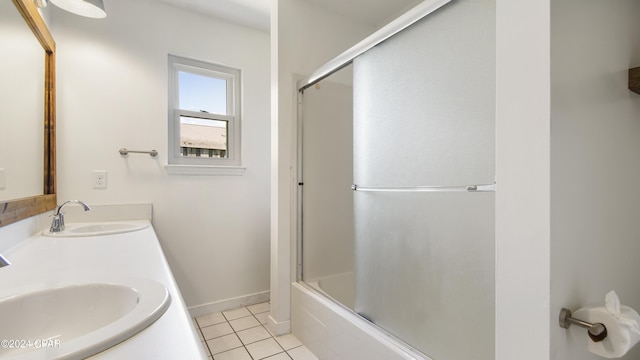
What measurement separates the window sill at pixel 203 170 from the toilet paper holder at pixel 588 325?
2085 millimetres

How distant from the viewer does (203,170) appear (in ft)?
7.29

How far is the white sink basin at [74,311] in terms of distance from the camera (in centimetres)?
58

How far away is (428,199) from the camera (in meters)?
1.16

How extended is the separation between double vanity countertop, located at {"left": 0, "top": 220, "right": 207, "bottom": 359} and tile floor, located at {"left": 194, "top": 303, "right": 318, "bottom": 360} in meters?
0.87

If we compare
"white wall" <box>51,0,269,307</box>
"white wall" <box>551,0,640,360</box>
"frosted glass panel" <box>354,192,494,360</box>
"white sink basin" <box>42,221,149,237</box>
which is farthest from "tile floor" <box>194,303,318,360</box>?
"white wall" <box>551,0,640,360</box>

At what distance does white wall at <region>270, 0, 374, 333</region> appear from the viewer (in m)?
1.90

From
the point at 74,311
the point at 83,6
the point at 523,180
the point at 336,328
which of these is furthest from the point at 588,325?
the point at 83,6

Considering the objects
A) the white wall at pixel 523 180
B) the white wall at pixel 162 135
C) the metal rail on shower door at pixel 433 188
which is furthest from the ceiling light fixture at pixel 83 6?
the white wall at pixel 523 180

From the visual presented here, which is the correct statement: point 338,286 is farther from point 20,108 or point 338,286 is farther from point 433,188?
point 20,108

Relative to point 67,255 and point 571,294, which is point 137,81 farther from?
Result: point 571,294

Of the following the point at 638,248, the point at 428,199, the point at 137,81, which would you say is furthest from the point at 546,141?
the point at 137,81

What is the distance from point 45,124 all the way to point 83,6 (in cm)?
69

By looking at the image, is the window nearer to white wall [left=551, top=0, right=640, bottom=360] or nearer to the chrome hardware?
the chrome hardware

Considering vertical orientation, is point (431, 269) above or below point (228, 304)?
above
